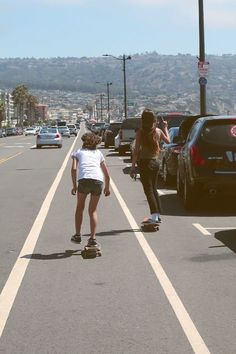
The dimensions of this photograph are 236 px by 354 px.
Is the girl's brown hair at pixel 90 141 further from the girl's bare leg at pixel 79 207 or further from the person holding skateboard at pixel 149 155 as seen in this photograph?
the person holding skateboard at pixel 149 155

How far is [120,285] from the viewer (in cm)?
720

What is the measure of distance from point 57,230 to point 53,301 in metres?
4.41

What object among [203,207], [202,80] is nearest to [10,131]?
[202,80]

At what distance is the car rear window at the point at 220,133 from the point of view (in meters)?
12.9

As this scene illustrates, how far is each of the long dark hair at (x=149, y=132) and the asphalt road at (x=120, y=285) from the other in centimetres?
130

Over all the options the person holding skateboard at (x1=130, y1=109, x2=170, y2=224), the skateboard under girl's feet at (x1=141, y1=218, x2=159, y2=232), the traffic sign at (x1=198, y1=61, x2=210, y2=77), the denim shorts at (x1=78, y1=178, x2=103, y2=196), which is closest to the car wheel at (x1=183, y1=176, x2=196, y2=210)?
the person holding skateboard at (x1=130, y1=109, x2=170, y2=224)

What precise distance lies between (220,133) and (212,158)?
51cm

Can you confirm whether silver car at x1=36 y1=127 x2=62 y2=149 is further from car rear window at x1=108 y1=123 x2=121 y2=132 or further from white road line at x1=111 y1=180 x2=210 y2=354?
white road line at x1=111 y1=180 x2=210 y2=354

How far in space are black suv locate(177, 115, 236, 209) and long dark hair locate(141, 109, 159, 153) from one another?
7.06ft

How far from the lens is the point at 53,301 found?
6562 mm

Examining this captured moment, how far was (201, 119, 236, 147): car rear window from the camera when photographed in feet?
42.3

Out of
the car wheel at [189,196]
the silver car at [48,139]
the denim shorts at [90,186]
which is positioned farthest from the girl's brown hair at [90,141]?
the silver car at [48,139]

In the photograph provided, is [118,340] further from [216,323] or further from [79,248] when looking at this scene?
[79,248]

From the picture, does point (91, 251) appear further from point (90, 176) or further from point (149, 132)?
point (149, 132)
